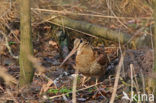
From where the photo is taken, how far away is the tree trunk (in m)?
4.89

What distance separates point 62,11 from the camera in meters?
7.86

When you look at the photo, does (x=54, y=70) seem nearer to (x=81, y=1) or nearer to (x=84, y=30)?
(x=84, y=30)

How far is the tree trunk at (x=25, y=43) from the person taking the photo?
16.1ft

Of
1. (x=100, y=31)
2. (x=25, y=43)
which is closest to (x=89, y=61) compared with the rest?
(x=25, y=43)

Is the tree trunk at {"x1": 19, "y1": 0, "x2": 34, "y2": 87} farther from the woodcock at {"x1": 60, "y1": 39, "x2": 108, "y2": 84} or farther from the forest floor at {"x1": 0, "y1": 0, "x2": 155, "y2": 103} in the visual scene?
the woodcock at {"x1": 60, "y1": 39, "x2": 108, "y2": 84}

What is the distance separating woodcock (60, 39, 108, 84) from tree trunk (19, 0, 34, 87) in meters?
0.90

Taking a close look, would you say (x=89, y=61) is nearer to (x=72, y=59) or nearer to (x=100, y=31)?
(x=72, y=59)

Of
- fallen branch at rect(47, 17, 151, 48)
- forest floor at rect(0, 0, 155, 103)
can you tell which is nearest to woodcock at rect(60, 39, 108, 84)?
forest floor at rect(0, 0, 155, 103)

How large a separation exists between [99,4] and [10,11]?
217 centimetres

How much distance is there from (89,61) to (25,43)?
4.10 ft

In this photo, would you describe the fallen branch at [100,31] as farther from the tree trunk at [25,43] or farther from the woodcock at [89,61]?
the tree trunk at [25,43]

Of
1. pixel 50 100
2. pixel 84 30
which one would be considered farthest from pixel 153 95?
pixel 84 30

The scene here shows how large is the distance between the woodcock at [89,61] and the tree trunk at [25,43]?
0.90m

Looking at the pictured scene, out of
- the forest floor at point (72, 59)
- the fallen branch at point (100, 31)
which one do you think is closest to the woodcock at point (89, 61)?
the forest floor at point (72, 59)
